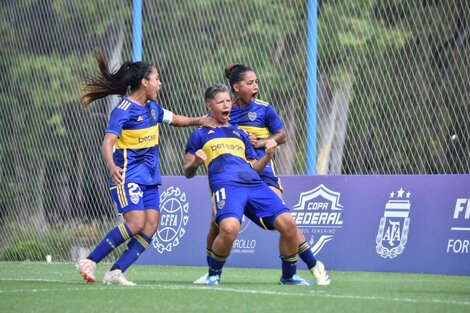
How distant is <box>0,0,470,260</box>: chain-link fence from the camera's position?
43.3 feet

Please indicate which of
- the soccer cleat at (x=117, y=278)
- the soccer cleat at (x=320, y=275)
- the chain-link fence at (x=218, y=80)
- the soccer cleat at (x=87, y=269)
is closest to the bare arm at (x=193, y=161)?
the soccer cleat at (x=117, y=278)

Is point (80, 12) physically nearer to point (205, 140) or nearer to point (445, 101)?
point (445, 101)

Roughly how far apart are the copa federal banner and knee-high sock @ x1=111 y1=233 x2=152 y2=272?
3.51 meters

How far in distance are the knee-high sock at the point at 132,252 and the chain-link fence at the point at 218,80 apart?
14.5 feet

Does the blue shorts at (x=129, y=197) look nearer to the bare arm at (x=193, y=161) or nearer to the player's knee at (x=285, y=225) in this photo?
the bare arm at (x=193, y=161)

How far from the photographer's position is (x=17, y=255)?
16438mm

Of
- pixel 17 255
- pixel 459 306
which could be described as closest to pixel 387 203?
pixel 459 306

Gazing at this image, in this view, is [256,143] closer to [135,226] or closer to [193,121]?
[193,121]

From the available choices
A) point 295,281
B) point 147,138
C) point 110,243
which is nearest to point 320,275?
point 295,281

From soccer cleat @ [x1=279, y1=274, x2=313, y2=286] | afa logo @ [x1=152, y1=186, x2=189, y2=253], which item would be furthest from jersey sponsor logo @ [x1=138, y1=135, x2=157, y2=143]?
afa logo @ [x1=152, y1=186, x2=189, y2=253]

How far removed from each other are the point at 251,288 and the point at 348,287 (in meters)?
0.88

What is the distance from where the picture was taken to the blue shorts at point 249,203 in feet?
28.8

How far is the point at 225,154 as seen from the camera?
908cm

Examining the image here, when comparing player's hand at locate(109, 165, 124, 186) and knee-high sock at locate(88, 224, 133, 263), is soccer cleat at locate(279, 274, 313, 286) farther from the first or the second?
player's hand at locate(109, 165, 124, 186)
